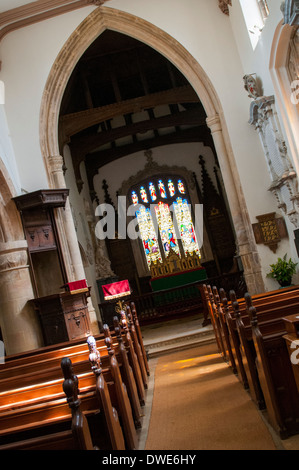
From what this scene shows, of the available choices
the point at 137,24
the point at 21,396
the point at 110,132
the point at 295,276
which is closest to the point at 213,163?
the point at 110,132

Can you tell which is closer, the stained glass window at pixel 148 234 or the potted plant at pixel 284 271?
the potted plant at pixel 284 271

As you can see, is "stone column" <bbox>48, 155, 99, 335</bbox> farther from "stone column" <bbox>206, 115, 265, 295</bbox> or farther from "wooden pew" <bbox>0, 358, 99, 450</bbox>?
"wooden pew" <bbox>0, 358, 99, 450</bbox>

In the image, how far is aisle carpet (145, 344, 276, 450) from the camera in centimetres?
313

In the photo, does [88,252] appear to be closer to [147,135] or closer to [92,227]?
[92,227]

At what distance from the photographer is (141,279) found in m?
15.9

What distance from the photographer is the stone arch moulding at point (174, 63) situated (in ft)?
31.2

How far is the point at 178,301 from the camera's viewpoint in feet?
39.6

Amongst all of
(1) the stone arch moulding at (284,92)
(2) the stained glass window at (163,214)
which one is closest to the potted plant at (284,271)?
(1) the stone arch moulding at (284,92)

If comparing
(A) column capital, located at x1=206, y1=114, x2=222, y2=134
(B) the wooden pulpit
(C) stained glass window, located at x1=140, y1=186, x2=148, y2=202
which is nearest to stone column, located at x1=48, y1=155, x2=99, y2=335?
(B) the wooden pulpit

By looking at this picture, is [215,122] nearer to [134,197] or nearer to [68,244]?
[68,244]

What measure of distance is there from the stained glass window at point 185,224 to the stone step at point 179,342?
782 cm

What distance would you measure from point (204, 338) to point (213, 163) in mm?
9148

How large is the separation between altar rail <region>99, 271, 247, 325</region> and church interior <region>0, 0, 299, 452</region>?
0.04 m

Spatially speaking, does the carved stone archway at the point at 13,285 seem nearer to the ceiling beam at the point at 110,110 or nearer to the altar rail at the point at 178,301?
→ the altar rail at the point at 178,301
